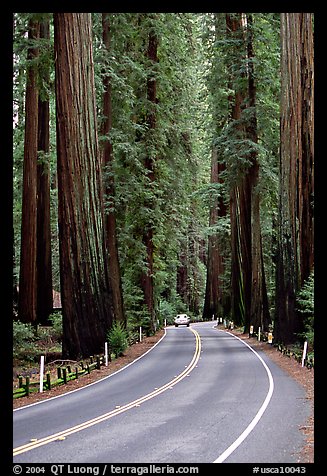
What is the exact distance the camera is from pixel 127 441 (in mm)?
10047

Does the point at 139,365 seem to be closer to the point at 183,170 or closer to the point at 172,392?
the point at 172,392

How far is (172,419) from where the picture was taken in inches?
473

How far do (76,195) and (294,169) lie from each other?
833cm

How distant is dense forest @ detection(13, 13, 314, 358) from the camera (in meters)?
20.4

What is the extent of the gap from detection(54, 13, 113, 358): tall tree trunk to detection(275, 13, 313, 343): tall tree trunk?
747cm

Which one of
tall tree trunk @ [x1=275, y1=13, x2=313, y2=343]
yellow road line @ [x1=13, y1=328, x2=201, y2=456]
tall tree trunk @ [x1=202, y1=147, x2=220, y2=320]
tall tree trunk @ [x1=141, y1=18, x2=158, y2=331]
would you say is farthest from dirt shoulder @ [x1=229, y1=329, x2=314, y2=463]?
tall tree trunk @ [x1=202, y1=147, x2=220, y2=320]

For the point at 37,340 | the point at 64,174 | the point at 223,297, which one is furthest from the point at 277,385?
the point at 223,297

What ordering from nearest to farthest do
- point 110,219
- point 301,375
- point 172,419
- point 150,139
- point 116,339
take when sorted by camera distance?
point 172,419 < point 301,375 < point 116,339 < point 110,219 < point 150,139

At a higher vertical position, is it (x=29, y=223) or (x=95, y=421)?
(x=29, y=223)

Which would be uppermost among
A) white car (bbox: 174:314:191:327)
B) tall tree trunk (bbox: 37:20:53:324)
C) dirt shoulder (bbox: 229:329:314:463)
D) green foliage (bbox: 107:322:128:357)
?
tall tree trunk (bbox: 37:20:53:324)

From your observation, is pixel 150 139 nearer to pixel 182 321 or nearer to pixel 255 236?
pixel 255 236

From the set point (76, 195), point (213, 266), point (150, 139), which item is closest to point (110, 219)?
point (150, 139)

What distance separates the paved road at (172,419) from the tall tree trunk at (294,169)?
4.30 meters

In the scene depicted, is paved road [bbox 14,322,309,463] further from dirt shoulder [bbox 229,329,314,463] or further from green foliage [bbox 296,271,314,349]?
green foliage [bbox 296,271,314,349]
